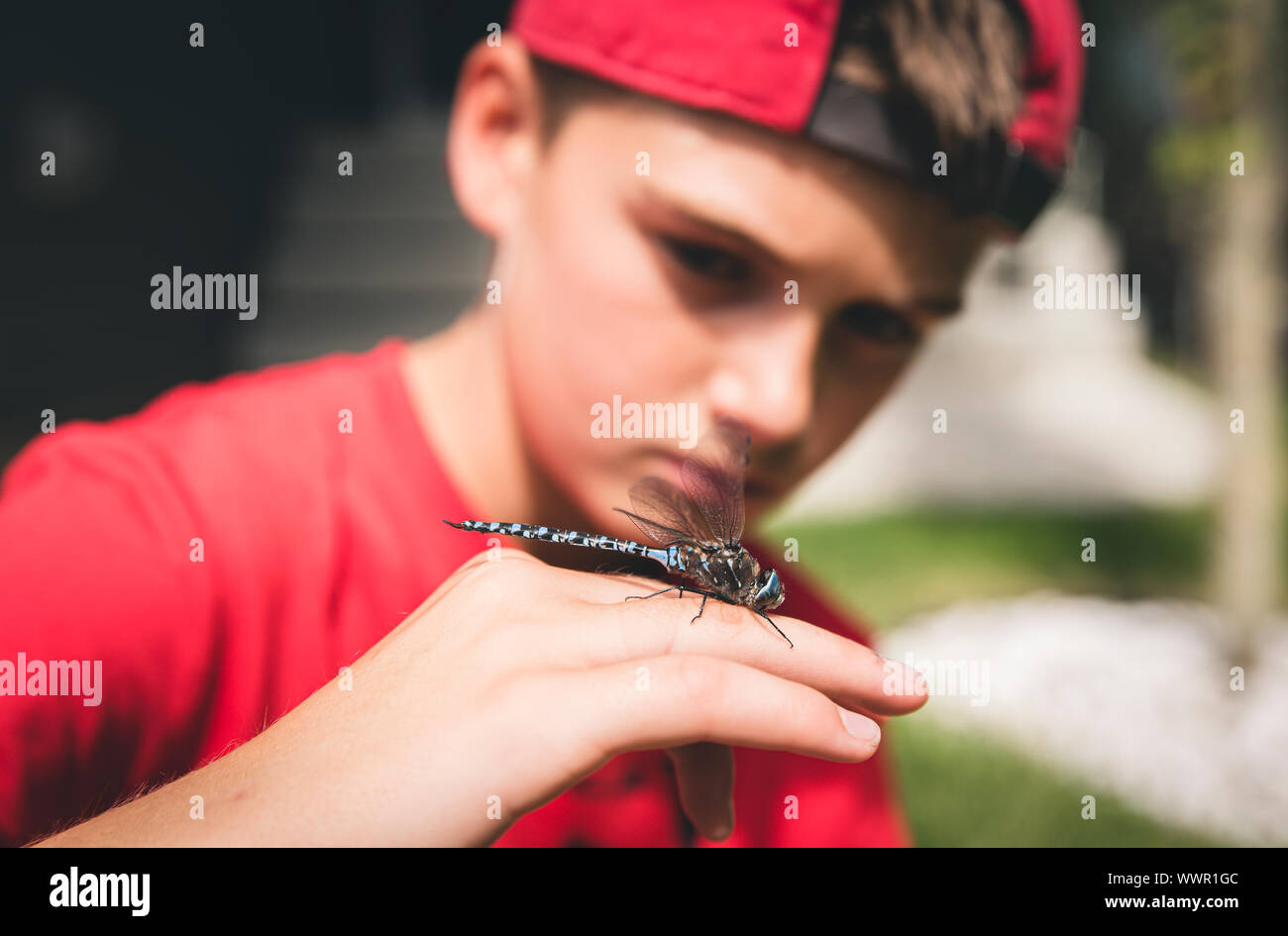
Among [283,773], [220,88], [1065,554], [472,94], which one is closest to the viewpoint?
[283,773]

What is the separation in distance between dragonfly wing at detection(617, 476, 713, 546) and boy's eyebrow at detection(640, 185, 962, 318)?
29 cm

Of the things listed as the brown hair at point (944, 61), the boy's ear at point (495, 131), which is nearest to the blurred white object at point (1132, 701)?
the brown hair at point (944, 61)

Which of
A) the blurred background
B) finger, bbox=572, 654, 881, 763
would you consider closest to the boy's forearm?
finger, bbox=572, 654, 881, 763

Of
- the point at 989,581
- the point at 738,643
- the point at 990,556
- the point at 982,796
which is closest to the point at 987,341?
the point at 990,556

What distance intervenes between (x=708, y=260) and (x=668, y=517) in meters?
0.35

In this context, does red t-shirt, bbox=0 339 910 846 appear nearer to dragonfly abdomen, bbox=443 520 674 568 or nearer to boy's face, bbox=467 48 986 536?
dragonfly abdomen, bbox=443 520 674 568

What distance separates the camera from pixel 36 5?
3117 millimetres

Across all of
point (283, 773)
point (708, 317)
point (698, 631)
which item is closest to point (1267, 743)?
point (708, 317)

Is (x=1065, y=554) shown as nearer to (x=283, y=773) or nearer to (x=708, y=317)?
(x=708, y=317)

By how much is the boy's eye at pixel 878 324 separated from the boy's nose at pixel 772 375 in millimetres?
59

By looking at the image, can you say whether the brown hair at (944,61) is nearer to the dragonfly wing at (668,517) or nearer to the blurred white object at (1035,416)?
the dragonfly wing at (668,517)

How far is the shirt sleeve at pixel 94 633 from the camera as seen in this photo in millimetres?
758
